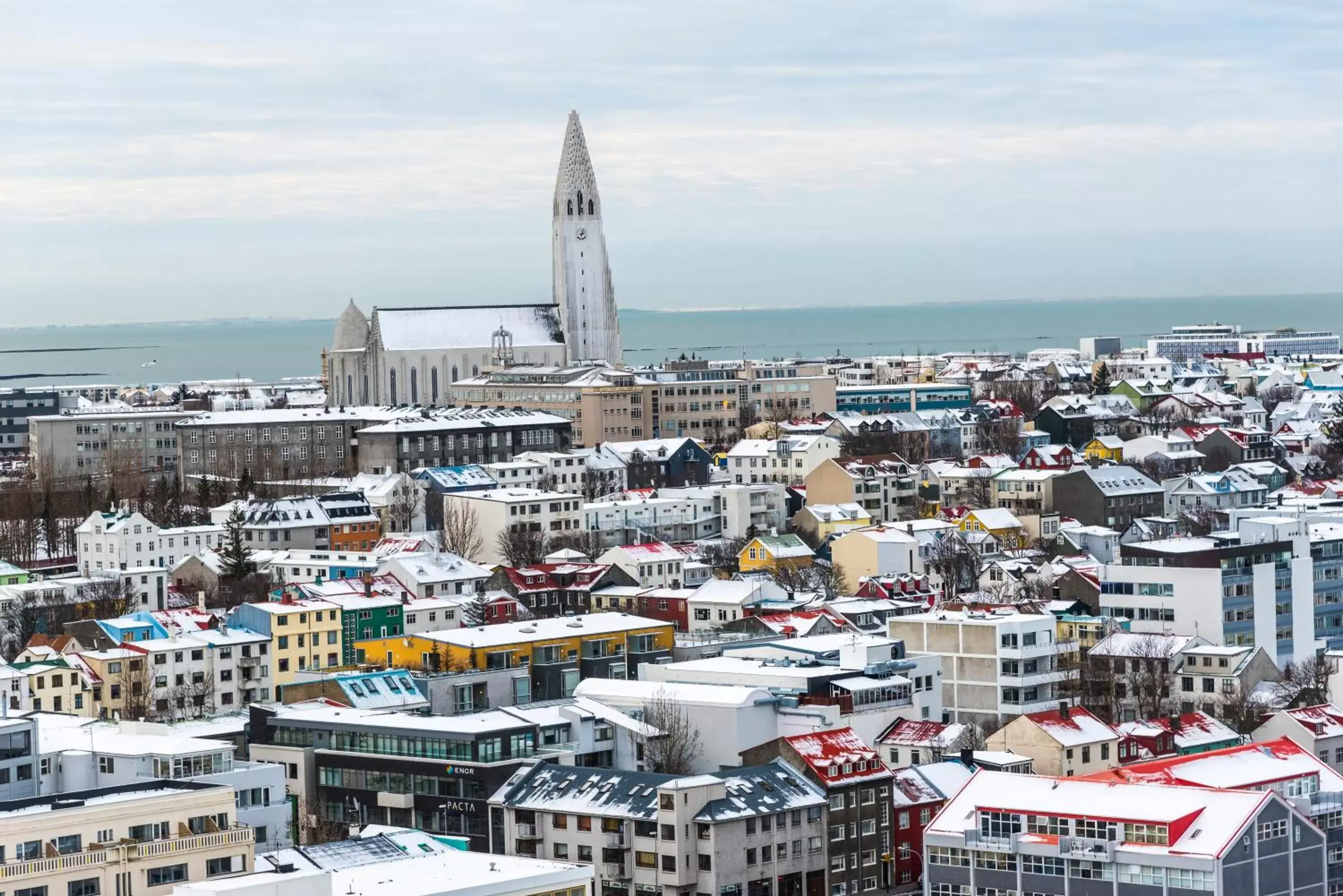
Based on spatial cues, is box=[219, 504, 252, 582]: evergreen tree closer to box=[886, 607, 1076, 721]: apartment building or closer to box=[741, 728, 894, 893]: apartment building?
box=[886, 607, 1076, 721]: apartment building

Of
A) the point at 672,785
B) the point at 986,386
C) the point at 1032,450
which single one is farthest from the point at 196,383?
the point at 672,785

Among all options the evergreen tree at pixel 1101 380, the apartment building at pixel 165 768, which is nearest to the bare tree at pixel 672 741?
the apartment building at pixel 165 768

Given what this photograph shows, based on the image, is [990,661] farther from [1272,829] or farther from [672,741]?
[1272,829]

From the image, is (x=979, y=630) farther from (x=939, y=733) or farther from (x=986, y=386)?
(x=986, y=386)

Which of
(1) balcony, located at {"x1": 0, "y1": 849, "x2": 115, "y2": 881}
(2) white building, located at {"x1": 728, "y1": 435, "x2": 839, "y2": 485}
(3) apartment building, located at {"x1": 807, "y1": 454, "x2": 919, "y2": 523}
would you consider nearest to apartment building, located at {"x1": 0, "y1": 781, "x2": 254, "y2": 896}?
(1) balcony, located at {"x1": 0, "y1": 849, "x2": 115, "y2": 881}

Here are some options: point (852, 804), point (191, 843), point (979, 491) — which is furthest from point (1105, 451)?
point (191, 843)

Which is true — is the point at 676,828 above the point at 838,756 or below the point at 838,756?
below
